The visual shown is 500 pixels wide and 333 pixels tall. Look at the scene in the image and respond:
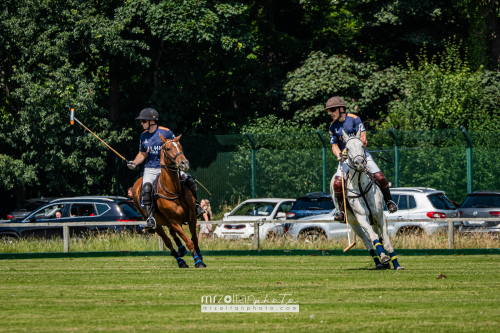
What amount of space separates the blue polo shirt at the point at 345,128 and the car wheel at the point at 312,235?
21.6ft

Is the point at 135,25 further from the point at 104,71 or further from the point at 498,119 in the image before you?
the point at 498,119

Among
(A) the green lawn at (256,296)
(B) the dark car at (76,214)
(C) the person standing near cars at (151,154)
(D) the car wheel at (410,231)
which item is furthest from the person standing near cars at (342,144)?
(B) the dark car at (76,214)

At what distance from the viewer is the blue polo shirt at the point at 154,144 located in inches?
547

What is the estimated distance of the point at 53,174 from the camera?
97.4 ft

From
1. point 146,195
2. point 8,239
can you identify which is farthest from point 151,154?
point 8,239

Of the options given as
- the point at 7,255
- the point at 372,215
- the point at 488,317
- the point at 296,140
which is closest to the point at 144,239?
the point at 7,255

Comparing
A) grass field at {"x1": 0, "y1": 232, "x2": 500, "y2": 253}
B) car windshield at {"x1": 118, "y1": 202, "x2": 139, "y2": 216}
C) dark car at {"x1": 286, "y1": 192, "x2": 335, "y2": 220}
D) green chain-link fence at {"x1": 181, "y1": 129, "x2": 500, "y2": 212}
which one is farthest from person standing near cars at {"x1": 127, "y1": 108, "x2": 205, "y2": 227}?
green chain-link fence at {"x1": 181, "y1": 129, "x2": 500, "y2": 212}

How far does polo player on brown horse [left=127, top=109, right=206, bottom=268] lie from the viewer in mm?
13141

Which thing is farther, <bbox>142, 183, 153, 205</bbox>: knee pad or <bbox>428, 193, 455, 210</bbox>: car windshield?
<bbox>428, 193, 455, 210</bbox>: car windshield

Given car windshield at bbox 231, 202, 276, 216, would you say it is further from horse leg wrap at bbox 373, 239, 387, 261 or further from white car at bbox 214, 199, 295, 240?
horse leg wrap at bbox 373, 239, 387, 261

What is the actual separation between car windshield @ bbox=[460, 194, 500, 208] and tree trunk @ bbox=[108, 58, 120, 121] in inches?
714

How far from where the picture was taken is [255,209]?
2311cm

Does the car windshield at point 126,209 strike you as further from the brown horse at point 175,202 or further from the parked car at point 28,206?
the brown horse at point 175,202

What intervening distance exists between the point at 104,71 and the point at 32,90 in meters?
4.92
